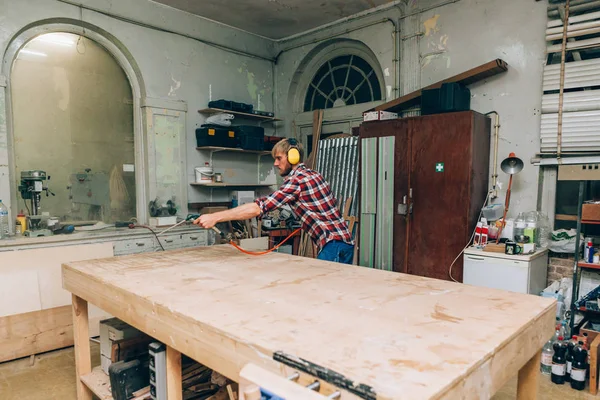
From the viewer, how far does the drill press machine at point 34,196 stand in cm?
334

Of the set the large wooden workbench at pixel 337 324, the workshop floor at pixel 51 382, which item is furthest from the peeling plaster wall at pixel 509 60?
the large wooden workbench at pixel 337 324

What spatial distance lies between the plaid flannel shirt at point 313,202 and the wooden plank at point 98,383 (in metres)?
1.33

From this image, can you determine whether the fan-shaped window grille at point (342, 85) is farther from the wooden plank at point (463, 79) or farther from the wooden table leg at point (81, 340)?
the wooden table leg at point (81, 340)

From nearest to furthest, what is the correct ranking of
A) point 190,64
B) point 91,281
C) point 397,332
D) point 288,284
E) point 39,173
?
point 397,332, point 288,284, point 91,281, point 39,173, point 190,64

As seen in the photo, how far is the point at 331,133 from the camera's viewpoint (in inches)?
207

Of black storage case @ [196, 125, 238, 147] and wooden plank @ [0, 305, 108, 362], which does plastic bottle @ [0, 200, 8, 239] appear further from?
black storage case @ [196, 125, 238, 147]

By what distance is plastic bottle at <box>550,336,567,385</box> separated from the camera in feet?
8.71

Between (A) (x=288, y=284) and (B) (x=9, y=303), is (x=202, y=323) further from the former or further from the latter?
(B) (x=9, y=303)

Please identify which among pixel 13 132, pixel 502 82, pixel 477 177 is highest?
pixel 502 82

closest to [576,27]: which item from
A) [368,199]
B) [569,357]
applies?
[368,199]

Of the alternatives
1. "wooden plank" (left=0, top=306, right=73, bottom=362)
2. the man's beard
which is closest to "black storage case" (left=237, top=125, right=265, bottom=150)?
the man's beard

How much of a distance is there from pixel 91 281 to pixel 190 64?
11.9ft

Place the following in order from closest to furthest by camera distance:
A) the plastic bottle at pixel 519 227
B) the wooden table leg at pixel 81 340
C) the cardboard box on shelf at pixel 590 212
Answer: the wooden table leg at pixel 81 340 < the cardboard box on shelf at pixel 590 212 < the plastic bottle at pixel 519 227

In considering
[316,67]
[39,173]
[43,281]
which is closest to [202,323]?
[43,281]
